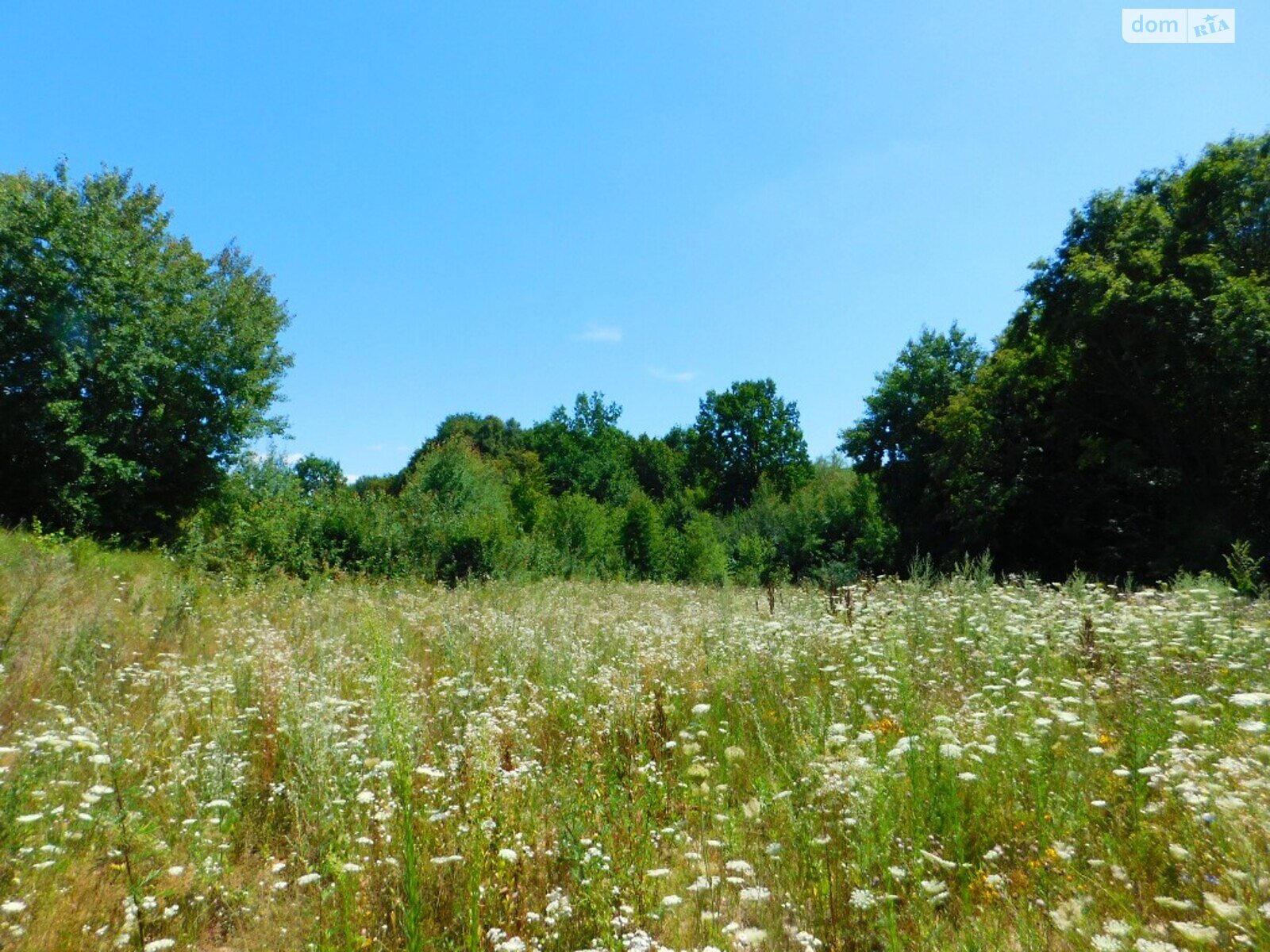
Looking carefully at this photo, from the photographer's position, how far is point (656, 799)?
3.33 m

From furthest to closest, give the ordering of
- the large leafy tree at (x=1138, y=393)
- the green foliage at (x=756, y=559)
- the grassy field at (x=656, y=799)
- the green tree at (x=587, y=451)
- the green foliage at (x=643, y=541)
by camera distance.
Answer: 1. the green tree at (x=587, y=451)
2. the green foliage at (x=756, y=559)
3. the green foliage at (x=643, y=541)
4. the large leafy tree at (x=1138, y=393)
5. the grassy field at (x=656, y=799)

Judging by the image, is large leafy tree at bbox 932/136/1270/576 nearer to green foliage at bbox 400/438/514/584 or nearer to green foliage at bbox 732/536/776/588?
green foliage at bbox 732/536/776/588

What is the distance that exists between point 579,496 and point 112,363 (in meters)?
14.8

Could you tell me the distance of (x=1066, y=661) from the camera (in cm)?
485

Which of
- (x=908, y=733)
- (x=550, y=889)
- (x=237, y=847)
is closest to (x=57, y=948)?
(x=237, y=847)

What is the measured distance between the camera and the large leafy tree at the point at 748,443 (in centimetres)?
4772

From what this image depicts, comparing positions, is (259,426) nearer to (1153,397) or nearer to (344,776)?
(344,776)

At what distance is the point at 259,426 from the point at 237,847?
55.9ft

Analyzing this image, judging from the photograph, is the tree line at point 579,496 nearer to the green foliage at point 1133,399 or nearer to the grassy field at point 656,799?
the green foliage at point 1133,399

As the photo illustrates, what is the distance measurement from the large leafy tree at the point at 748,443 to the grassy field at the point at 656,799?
139 ft

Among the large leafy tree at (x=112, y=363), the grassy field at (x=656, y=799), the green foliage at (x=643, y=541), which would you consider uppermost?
Answer: the large leafy tree at (x=112, y=363)

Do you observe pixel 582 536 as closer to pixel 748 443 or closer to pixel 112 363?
pixel 112 363

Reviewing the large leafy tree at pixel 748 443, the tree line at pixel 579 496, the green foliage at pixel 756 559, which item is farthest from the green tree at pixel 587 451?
the tree line at pixel 579 496

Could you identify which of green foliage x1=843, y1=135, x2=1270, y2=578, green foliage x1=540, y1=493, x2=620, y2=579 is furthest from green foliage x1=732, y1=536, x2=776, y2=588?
green foliage x1=843, y1=135, x2=1270, y2=578
